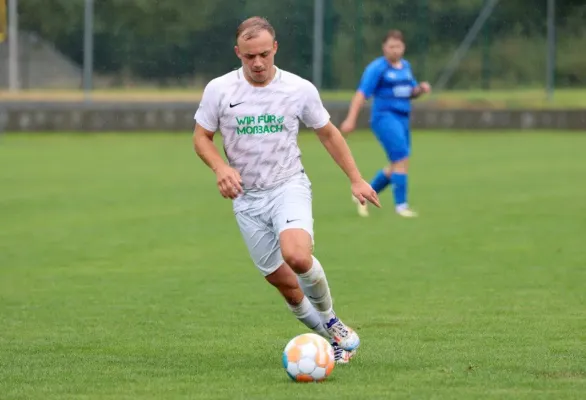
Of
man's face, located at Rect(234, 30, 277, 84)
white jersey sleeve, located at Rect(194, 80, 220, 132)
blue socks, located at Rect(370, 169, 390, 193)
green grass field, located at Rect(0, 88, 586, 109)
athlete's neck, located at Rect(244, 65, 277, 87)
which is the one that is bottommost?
green grass field, located at Rect(0, 88, 586, 109)

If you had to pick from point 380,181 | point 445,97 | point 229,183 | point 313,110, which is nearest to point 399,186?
point 380,181

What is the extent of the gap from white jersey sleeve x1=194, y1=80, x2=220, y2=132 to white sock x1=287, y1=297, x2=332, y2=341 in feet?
3.54

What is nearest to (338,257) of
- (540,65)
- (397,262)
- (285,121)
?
(397,262)

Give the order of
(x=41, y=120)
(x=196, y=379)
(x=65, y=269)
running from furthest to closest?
1. (x=41, y=120)
2. (x=65, y=269)
3. (x=196, y=379)

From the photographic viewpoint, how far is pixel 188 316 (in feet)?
29.7

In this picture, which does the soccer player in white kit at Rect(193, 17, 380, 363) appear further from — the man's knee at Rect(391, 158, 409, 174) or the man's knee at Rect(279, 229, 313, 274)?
the man's knee at Rect(391, 158, 409, 174)

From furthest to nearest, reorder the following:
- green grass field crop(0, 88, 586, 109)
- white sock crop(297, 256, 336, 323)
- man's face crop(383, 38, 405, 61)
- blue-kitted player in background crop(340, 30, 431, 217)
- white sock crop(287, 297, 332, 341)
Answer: green grass field crop(0, 88, 586, 109)
blue-kitted player in background crop(340, 30, 431, 217)
man's face crop(383, 38, 405, 61)
white sock crop(287, 297, 332, 341)
white sock crop(297, 256, 336, 323)

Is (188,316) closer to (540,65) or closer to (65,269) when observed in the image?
(65,269)

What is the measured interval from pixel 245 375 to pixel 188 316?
2.27 m

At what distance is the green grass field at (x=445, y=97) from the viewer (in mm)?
30016

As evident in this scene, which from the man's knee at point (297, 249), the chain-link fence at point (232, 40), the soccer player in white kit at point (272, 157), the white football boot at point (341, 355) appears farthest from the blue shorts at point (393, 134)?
the chain-link fence at point (232, 40)

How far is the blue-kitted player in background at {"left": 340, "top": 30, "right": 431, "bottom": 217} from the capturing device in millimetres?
15633

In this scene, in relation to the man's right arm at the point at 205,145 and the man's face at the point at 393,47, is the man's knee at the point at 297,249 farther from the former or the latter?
the man's face at the point at 393,47

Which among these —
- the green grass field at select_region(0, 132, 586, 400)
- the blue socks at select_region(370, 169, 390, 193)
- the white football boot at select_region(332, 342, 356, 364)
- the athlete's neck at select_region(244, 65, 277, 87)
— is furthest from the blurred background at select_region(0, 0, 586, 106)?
the white football boot at select_region(332, 342, 356, 364)
